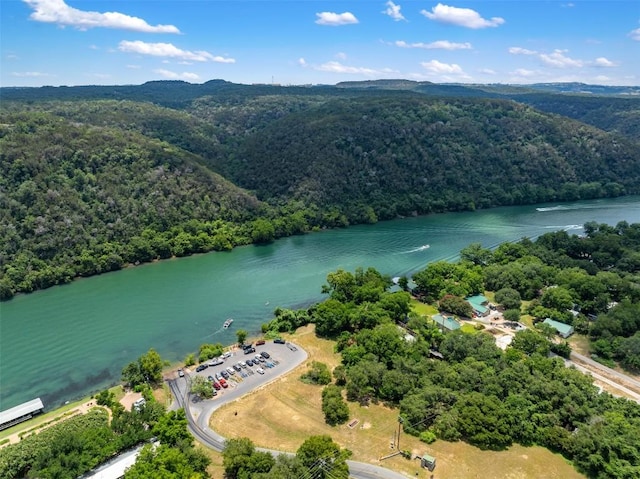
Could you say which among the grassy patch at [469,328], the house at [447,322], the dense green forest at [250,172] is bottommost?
the grassy patch at [469,328]

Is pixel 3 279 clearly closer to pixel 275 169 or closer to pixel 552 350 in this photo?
pixel 275 169

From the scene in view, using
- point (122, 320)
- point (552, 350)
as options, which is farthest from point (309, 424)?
point (122, 320)

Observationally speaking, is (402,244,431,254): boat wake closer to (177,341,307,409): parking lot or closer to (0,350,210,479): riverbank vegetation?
(177,341,307,409): parking lot

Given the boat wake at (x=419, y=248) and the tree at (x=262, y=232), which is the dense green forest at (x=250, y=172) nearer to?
the tree at (x=262, y=232)

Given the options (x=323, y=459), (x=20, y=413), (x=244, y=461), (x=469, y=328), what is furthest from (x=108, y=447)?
(x=469, y=328)

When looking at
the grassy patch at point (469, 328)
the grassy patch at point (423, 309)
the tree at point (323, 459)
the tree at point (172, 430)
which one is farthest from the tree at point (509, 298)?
the tree at point (172, 430)

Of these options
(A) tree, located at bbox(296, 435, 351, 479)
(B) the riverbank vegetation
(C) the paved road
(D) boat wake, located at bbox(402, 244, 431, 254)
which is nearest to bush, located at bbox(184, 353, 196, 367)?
(B) the riverbank vegetation

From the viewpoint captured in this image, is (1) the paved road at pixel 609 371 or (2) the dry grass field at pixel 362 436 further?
(1) the paved road at pixel 609 371

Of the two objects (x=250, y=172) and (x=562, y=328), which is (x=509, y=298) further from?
(x=250, y=172)
